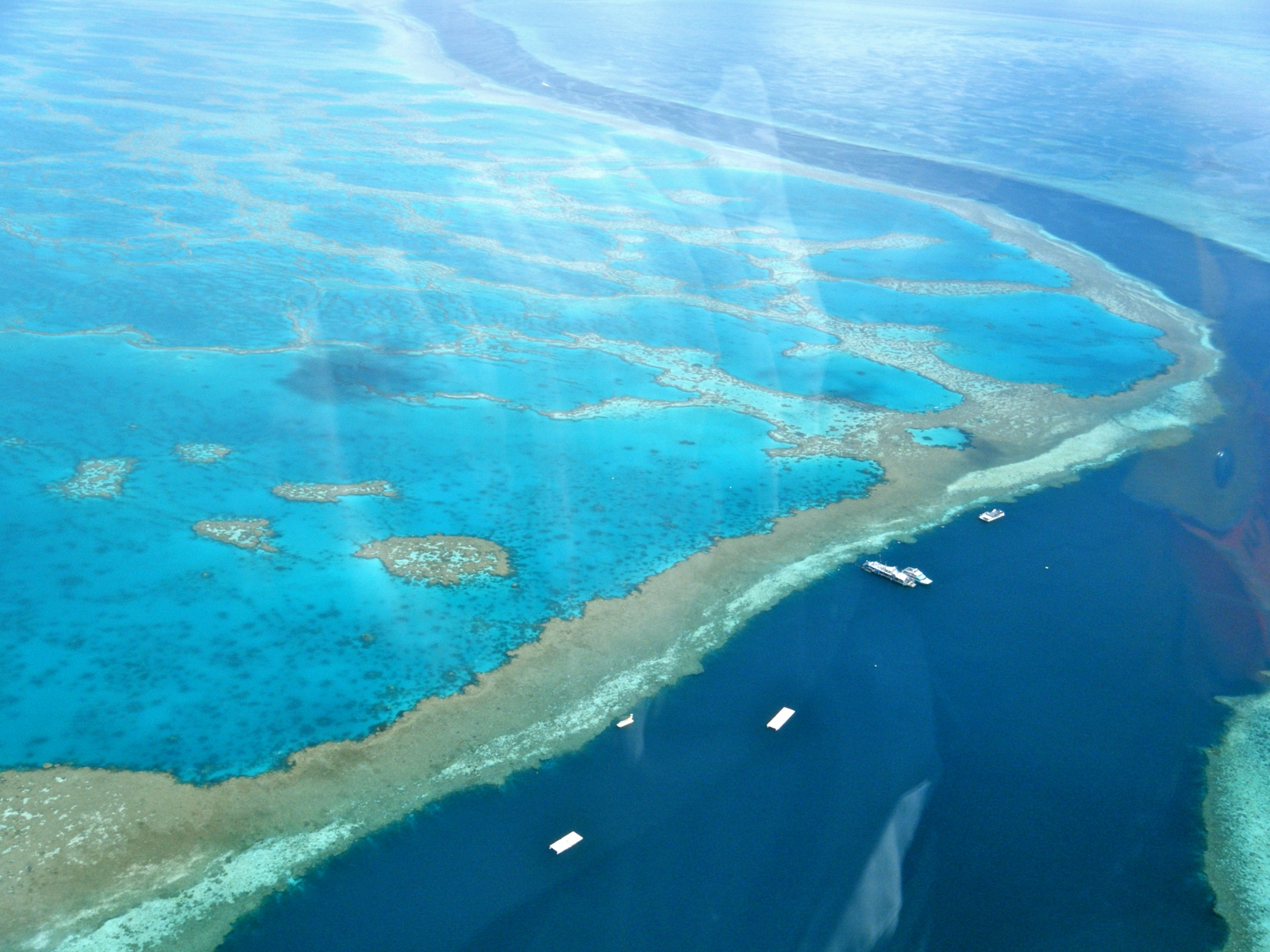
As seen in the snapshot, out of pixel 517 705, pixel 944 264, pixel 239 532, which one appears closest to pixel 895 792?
pixel 517 705

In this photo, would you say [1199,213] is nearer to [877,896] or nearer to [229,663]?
[877,896]

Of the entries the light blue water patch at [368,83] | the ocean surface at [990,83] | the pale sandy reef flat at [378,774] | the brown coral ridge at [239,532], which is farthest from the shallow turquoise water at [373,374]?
the ocean surface at [990,83]

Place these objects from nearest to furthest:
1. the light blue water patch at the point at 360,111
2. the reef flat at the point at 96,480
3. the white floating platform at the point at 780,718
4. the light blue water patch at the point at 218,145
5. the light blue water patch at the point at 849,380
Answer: the white floating platform at the point at 780,718 → the reef flat at the point at 96,480 → the light blue water patch at the point at 849,380 → the light blue water patch at the point at 218,145 → the light blue water patch at the point at 360,111

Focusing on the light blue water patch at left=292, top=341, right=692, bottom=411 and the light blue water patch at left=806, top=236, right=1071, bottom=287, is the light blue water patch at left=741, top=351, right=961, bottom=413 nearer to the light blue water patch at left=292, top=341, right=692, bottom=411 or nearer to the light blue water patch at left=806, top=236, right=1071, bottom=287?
the light blue water patch at left=292, top=341, right=692, bottom=411

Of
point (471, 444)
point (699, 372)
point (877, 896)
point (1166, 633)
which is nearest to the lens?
point (877, 896)

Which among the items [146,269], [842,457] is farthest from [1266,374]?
[146,269]

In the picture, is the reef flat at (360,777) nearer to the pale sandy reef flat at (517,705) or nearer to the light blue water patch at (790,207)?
the pale sandy reef flat at (517,705)
